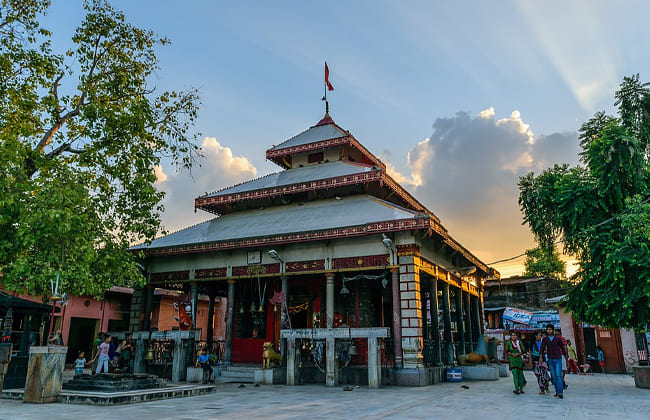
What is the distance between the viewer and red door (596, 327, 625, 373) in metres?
26.2

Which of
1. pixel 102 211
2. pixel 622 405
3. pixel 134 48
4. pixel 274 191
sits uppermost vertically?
pixel 134 48

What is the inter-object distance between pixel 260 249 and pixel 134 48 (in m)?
9.65

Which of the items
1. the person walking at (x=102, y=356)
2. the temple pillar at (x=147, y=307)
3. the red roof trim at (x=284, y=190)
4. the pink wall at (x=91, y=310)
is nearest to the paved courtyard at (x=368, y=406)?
the person walking at (x=102, y=356)

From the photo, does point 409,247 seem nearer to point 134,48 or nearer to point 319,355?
point 319,355

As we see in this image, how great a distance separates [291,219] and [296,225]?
3.61 feet

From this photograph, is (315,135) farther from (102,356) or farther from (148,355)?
(102,356)

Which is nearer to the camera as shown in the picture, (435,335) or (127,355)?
(435,335)

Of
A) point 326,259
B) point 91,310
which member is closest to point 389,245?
point 326,259

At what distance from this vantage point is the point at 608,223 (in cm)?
1585

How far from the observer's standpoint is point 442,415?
9172 millimetres

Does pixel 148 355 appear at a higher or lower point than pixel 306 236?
lower

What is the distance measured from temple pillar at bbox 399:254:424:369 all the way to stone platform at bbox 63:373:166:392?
865 centimetres

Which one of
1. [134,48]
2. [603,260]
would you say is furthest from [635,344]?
[134,48]

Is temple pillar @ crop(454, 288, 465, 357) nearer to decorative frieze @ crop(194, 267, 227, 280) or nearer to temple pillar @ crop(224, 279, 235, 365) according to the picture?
temple pillar @ crop(224, 279, 235, 365)
